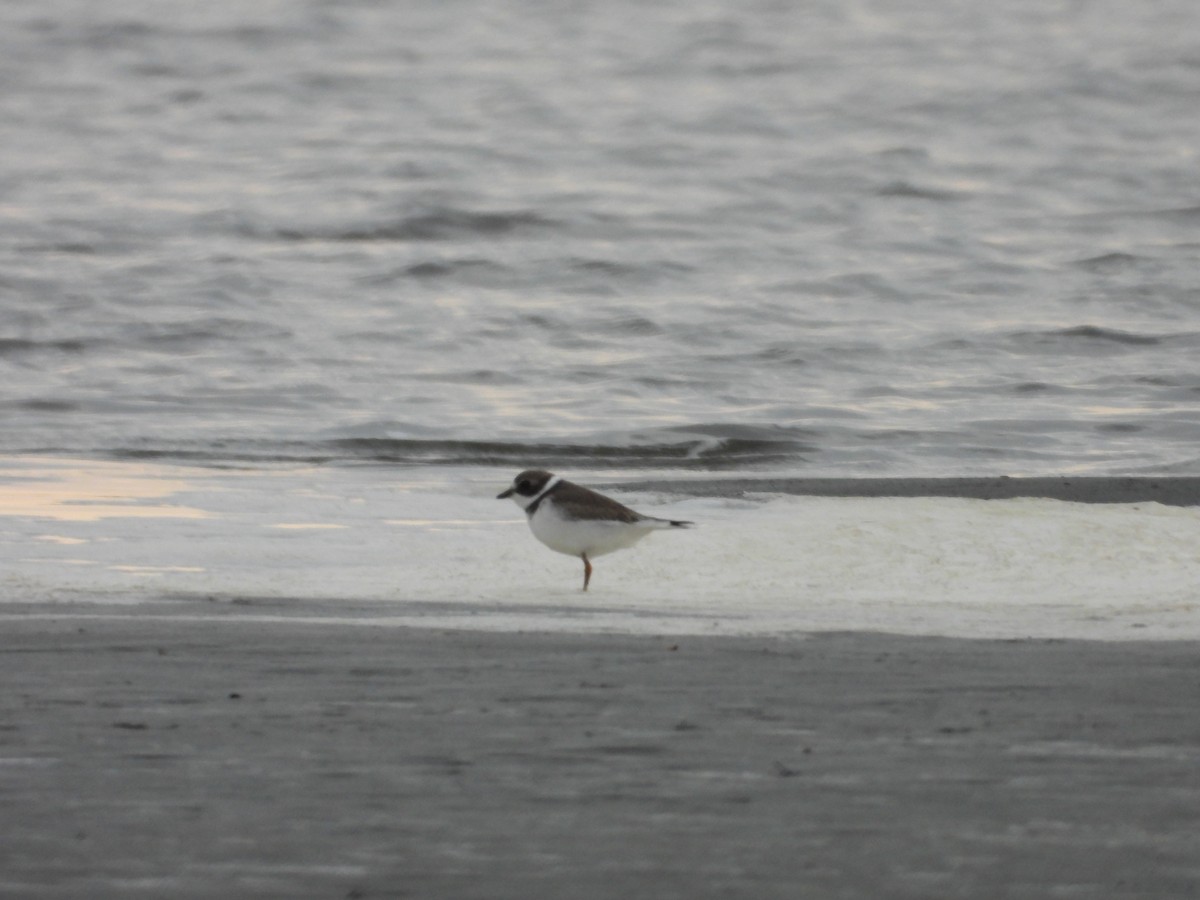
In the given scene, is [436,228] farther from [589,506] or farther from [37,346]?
[589,506]

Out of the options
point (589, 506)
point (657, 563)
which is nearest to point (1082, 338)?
point (657, 563)

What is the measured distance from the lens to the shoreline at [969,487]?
11.0m

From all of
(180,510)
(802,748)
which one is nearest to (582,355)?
(180,510)

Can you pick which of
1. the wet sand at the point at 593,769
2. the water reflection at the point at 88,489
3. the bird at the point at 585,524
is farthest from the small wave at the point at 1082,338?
the wet sand at the point at 593,769

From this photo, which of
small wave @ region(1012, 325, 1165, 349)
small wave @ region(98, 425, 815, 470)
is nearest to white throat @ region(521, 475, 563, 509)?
small wave @ region(98, 425, 815, 470)

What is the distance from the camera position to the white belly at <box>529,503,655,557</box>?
7.32 meters

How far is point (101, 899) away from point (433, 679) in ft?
5.96

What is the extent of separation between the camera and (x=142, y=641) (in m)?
5.12

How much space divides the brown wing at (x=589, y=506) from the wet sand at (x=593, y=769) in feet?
7.13

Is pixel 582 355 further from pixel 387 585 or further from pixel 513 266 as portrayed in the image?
pixel 387 585

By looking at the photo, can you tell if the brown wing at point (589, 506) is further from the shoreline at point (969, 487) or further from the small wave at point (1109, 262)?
the small wave at point (1109, 262)

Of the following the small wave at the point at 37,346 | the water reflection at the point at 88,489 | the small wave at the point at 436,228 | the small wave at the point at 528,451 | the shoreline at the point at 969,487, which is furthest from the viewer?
the small wave at the point at 436,228

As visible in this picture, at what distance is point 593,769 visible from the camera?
3570mm

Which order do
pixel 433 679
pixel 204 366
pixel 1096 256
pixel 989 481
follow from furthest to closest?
pixel 1096 256 < pixel 204 366 < pixel 989 481 < pixel 433 679
